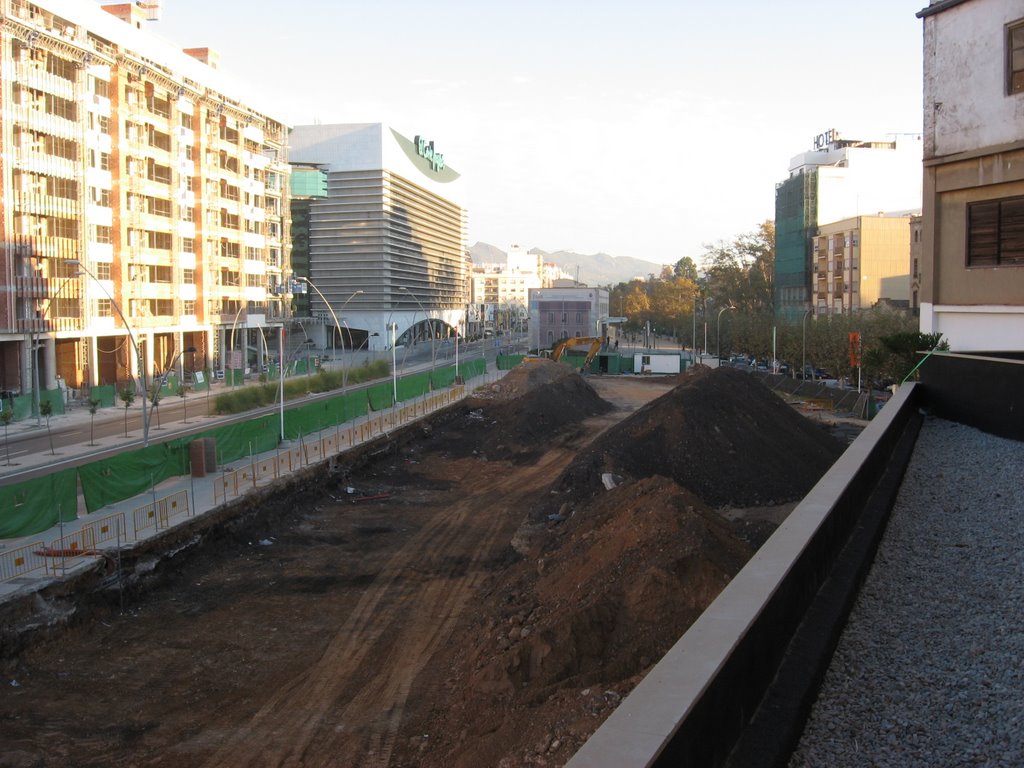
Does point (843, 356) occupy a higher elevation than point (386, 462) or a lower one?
higher

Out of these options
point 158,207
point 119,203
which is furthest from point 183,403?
point 158,207

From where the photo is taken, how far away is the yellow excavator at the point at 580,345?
7738cm

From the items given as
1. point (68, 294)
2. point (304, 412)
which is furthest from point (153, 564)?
point (68, 294)

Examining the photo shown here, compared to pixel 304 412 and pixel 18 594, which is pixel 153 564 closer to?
pixel 18 594

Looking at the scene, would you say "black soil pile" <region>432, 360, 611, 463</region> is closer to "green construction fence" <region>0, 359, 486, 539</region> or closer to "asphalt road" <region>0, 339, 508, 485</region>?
"green construction fence" <region>0, 359, 486, 539</region>

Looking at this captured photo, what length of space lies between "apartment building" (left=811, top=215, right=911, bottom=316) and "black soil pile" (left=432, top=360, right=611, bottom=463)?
123ft

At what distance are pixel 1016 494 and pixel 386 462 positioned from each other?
30.0m

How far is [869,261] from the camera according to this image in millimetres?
83125

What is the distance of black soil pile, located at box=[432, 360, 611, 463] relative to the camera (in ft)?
137

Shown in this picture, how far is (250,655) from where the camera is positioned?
56.7ft

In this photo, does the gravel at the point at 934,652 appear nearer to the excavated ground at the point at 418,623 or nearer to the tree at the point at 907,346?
the excavated ground at the point at 418,623

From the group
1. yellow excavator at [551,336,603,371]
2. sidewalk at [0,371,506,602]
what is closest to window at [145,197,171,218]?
sidewalk at [0,371,506,602]

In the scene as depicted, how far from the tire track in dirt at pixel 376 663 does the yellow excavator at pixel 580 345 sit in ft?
161

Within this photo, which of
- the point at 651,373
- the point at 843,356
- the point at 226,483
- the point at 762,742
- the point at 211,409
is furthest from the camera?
the point at 651,373
